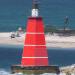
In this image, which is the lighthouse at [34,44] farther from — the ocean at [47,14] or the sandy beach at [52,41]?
the ocean at [47,14]

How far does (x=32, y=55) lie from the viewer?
66.3 feet

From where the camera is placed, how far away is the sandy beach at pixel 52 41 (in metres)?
61.0

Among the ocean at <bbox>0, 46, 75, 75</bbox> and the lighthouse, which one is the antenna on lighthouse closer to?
the lighthouse

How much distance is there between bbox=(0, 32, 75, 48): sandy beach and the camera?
6101 centimetres

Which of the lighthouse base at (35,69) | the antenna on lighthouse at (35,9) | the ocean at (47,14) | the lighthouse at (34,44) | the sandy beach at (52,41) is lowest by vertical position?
the sandy beach at (52,41)

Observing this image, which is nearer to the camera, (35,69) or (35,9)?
(35,69)

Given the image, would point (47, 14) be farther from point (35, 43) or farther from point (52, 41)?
point (35, 43)

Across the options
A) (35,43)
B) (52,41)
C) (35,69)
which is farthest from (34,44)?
(52,41)

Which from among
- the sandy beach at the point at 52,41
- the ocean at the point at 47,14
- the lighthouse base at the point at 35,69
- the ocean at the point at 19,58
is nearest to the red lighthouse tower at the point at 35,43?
the lighthouse base at the point at 35,69

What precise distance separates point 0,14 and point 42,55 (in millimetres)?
88209

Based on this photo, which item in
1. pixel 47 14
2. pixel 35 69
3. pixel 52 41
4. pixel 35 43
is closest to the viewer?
pixel 35 69

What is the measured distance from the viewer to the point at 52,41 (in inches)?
2482

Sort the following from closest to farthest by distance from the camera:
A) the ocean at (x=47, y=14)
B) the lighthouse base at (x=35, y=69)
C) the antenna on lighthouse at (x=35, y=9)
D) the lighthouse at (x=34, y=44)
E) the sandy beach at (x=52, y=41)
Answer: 1. the lighthouse base at (x=35, y=69)
2. the antenna on lighthouse at (x=35, y=9)
3. the lighthouse at (x=34, y=44)
4. the sandy beach at (x=52, y=41)
5. the ocean at (x=47, y=14)

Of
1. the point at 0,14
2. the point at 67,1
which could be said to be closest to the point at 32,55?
the point at 0,14
